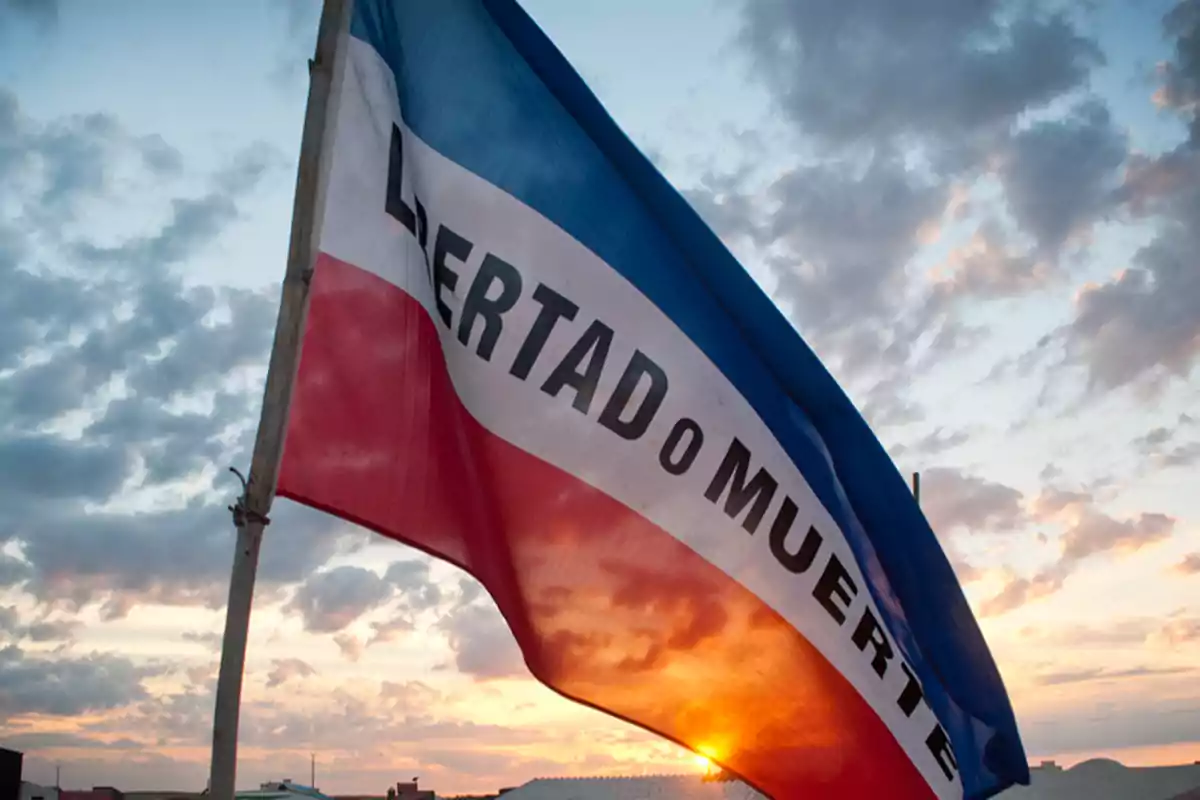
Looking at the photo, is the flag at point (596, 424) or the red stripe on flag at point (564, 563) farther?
the flag at point (596, 424)

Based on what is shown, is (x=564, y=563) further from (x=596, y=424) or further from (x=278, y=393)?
(x=278, y=393)

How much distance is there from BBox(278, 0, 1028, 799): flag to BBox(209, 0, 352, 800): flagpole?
20.7 inches

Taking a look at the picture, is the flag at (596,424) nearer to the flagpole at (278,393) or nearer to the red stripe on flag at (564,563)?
the red stripe on flag at (564,563)

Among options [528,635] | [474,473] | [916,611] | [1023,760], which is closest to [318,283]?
[474,473]

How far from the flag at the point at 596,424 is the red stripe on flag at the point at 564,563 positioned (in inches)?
0.5

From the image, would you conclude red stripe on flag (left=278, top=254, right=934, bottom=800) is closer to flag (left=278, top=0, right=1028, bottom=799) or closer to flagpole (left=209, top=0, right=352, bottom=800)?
flag (left=278, top=0, right=1028, bottom=799)

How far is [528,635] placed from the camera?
20.3ft

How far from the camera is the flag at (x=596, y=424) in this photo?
231 inches

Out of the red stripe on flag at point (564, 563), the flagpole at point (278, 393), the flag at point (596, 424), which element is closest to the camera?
the flagpole at point (278, 393)

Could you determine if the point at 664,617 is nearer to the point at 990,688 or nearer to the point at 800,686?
the point at 800,686

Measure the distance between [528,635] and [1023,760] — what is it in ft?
10.1

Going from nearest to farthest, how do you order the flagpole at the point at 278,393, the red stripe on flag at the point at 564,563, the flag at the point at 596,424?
the flagpole at the point at 278,393 < the red stripe on flag at the point at 564,563 < the flag at the point at 596,424

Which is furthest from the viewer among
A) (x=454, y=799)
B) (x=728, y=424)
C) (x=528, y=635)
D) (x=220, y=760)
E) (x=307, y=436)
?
(x=454, y=799)

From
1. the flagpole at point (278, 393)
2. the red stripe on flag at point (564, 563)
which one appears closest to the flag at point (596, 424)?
the red stripe on flag at point (564, 563)
